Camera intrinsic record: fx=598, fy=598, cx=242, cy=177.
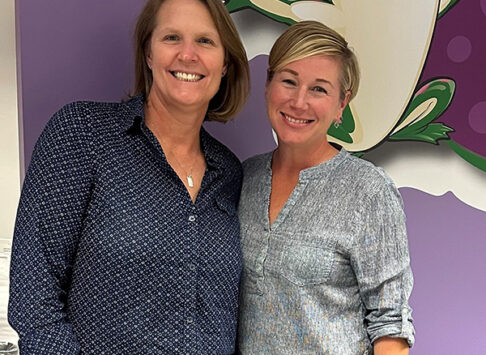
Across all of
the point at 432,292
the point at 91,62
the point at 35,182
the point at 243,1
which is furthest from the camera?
the point at 432,292

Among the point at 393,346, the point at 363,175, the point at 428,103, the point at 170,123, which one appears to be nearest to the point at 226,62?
the point at 170,123

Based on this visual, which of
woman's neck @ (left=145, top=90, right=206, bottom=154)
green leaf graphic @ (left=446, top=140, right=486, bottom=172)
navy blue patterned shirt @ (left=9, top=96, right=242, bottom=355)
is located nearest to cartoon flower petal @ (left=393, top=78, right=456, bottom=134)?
green leaf graphic @ (left=446, top=140, right=486, bottom=172)

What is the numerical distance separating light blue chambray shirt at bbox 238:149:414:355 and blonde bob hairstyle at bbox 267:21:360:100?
0.27 metres

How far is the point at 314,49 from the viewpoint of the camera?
1733mm

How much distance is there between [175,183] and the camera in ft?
5.56

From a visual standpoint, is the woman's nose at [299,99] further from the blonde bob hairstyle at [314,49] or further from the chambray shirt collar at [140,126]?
the chambray shirt collar at [140,126]

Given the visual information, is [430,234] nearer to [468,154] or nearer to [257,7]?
[468,154]

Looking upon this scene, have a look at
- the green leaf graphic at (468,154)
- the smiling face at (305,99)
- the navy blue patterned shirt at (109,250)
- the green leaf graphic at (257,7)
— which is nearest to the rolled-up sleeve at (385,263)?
the smiling face at (305,99)

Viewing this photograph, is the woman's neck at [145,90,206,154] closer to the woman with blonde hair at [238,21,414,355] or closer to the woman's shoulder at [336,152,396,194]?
the woman with blonde hair at [238,21,414,355]

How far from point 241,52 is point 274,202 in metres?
0.48

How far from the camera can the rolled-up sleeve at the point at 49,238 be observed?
1.48 meters

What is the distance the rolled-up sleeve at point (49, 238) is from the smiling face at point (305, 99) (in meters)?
0.58

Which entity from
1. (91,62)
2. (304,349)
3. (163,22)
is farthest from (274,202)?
(91,62)

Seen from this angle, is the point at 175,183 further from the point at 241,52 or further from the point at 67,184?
the point at 241,52
